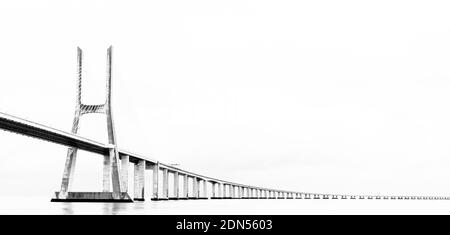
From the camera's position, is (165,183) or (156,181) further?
(165,183)

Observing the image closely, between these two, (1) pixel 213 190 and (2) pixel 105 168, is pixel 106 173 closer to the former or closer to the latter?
(2) pixel 105 168

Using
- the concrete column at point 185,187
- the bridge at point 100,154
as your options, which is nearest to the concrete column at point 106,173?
the bridge at point 100,154

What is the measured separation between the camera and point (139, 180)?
72562mm

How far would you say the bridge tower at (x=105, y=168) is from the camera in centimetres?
5812

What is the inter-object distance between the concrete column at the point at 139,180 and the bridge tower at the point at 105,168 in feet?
34.2

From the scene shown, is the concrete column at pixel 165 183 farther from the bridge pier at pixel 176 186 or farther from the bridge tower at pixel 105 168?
the bridge tower at pixel 105 168

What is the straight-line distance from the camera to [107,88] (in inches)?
2375

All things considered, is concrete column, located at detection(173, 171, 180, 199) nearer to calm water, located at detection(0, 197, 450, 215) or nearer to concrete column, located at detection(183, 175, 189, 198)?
concrete column, located at detection(183, 175, 189, 198)

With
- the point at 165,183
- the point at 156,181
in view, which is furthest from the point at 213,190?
the point at 156,181

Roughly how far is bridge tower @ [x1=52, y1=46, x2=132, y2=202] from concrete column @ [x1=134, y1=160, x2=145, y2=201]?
1042 cm

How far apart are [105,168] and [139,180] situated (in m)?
13.3
